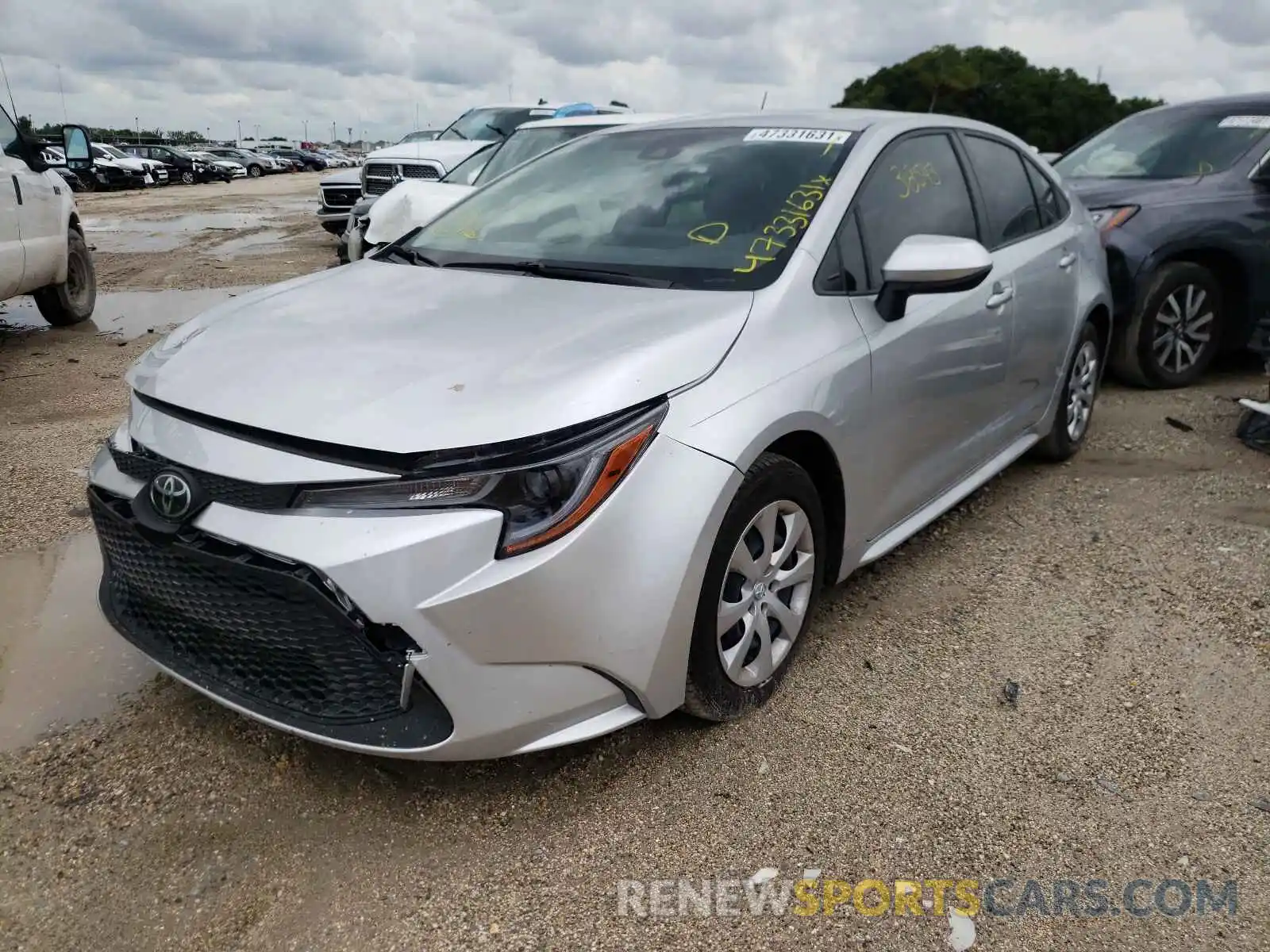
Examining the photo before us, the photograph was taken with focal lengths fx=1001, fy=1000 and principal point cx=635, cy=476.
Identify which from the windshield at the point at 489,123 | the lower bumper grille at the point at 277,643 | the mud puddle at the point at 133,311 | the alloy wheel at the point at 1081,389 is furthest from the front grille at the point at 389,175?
the lower bumper grille at the point at 277,643

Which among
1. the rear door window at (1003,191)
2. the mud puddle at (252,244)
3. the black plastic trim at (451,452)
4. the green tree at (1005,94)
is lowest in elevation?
the mud puddle at (252,244)

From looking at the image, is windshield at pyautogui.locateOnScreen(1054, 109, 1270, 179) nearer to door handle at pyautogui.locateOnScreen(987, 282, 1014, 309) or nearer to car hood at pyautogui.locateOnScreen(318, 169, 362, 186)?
door handle at pyautogui.locateOnScreen(987, 282, 1014, 309)

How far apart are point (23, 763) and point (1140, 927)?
266 centimetres

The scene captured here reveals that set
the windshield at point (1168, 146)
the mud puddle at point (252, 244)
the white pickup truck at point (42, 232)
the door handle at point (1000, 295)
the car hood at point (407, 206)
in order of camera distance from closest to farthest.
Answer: the door handle at point (1000, 295)
the windshield at point (1168, 146)
the white pickup truck at point (42, 232)
the car hood at point (407, 206)
the mud puddle at point (252, 244)

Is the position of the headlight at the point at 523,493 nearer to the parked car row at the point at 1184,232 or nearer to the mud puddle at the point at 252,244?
the parked car row at the point at 1184,232

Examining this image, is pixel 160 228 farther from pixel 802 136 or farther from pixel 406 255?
pixel 802 136

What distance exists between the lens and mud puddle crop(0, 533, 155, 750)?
2.78m

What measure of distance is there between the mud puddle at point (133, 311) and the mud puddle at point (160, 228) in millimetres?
4349

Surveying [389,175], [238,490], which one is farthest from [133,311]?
[238,490]

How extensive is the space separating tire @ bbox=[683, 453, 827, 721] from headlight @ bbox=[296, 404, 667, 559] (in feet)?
1.30

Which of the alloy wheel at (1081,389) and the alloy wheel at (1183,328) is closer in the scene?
the alloy wheel at (1081,389)

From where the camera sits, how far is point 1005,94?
217ft

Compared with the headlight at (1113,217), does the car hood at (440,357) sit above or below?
below

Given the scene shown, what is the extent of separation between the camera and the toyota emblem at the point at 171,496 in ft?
7.18
